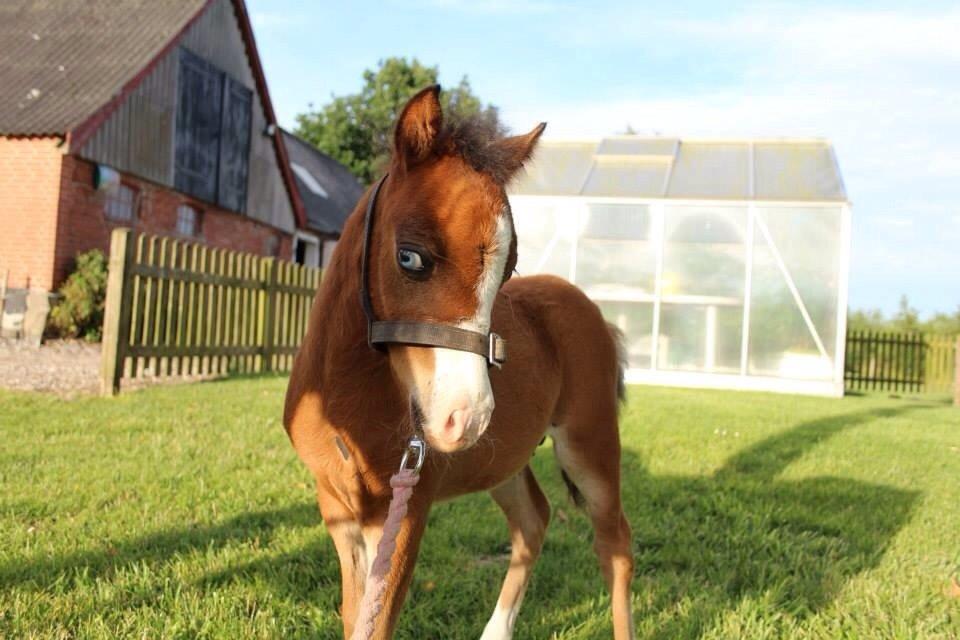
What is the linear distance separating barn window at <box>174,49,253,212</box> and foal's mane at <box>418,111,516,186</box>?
687 inches

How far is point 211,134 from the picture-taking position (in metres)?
19.0

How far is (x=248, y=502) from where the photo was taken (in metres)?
4.40

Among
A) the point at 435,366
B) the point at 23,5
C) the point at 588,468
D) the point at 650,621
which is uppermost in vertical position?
the point at 23,5

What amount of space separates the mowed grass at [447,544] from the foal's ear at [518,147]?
200cm

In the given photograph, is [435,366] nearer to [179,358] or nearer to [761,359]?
[179,358]

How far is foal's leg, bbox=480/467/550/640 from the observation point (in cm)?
304

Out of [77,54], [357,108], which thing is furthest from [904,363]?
[357,108]

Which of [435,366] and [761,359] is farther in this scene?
[761,359]

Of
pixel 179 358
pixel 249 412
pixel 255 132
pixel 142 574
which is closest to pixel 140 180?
pixel 255 132

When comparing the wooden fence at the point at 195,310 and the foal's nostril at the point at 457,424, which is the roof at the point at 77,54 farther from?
the foal's nostril at the point at 457,424

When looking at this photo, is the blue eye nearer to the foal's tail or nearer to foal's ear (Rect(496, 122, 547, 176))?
foal's ear (Rect(496, 122, 547, 176))

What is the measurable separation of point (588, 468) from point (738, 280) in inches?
534

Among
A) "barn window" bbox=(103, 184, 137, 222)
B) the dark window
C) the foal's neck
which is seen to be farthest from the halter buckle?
the dark window

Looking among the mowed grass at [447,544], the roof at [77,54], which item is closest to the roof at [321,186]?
the roof at [77,54]
